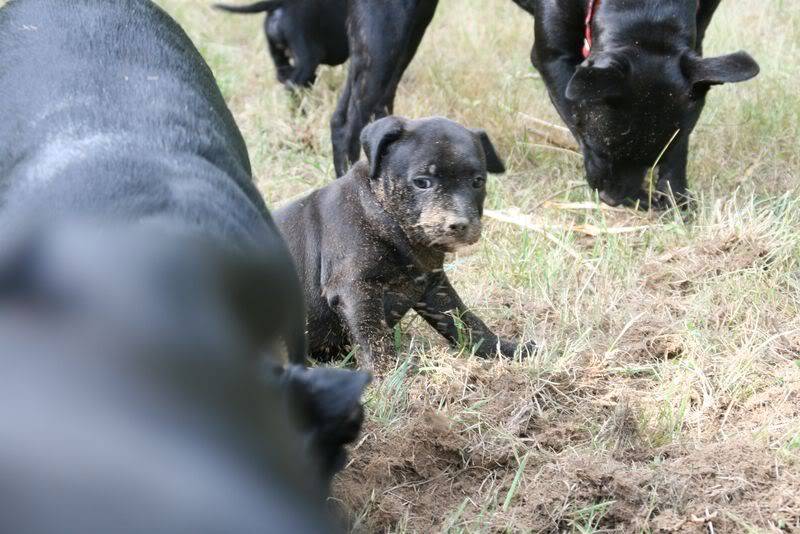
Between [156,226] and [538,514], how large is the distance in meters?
1.61

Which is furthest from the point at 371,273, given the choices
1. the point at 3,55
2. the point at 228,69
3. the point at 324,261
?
the point at 228,69

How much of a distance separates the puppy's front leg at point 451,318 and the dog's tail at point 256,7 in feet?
10.4

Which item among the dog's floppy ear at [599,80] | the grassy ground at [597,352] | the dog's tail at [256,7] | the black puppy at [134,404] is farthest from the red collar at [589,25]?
the black puppy at [134,404]

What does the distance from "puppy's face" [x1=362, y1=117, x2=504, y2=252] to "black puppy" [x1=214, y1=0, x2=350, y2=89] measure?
3130 mm

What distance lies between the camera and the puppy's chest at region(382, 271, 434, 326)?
386 cm

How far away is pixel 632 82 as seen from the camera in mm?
4891

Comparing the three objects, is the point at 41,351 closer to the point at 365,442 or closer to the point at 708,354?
the point at 365,442

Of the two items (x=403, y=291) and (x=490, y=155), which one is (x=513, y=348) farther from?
(x=490, y=155)

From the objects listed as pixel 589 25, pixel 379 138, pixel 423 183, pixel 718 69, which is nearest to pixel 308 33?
pixel 589 25

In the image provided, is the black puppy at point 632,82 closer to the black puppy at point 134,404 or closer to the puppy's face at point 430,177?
the puppy's face at point 430,177

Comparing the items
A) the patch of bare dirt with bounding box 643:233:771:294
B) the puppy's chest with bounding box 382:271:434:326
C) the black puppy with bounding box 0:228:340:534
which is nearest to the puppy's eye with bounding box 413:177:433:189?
the puppy's chest with bounding box 382:271:434:326

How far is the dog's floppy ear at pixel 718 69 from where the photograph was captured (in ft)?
15.9

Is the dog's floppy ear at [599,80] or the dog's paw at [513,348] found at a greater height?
the dog's floppy ear at [599,80]

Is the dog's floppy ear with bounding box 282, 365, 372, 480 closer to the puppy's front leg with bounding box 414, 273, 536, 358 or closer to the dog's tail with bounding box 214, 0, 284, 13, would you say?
the puppy's front leg with bounding box 414, 273, 536, 358
